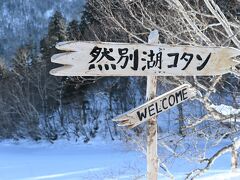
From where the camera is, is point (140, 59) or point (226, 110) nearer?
point (140, 59)

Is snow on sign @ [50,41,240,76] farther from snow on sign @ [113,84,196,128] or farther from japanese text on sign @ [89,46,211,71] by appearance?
snow on sign @ [113,84,196,128]

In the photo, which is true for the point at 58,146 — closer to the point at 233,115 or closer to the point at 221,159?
the point at 221,159

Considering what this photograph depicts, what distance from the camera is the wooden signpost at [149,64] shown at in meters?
2.82

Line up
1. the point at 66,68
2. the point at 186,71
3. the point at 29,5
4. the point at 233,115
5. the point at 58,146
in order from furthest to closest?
the point at 29,5 < the point at 58,146 < the point at 233,115 < the point at 186,71 < the point at 66,68

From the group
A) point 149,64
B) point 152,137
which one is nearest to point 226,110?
point 152,137

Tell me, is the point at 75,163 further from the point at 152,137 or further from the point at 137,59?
the point at 137,59

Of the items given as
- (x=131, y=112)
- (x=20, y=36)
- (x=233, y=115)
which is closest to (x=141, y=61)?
(x=131, y=112)

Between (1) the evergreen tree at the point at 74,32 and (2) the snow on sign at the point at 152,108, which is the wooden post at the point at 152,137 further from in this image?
(1) the evergreen tree at the point at 74,32

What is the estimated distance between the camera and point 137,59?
293 centimetres

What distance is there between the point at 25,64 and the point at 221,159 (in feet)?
52.8

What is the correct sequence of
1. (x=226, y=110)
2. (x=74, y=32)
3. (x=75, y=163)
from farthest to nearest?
(x=75, y=163), (x=74, y=32), (x=226, y=110)

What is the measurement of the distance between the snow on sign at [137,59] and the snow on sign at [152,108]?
16 cm

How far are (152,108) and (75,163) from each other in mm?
17077

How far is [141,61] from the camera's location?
2945 millimetres
